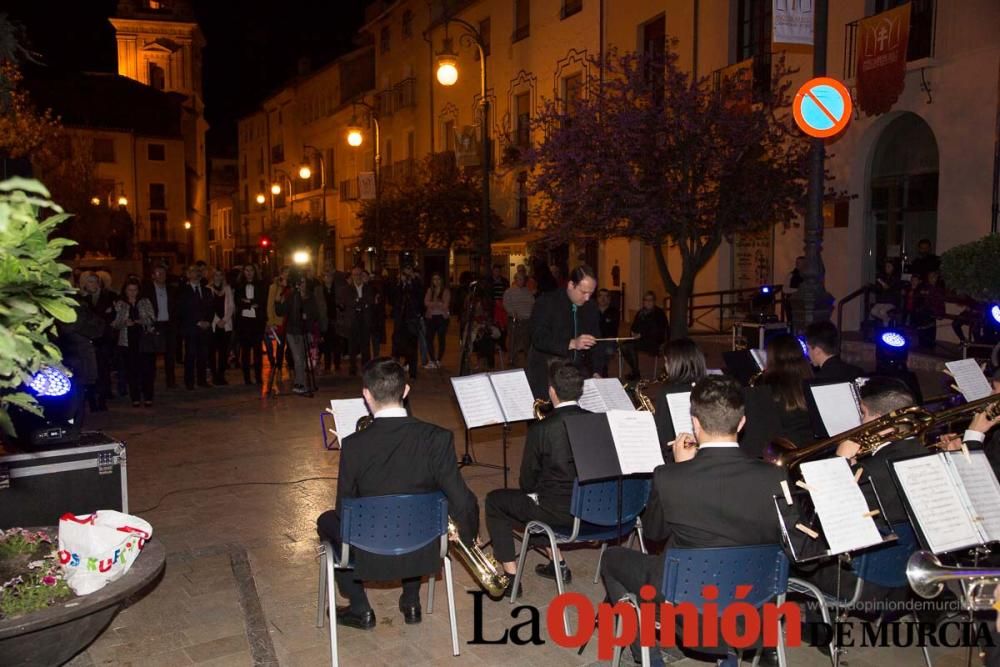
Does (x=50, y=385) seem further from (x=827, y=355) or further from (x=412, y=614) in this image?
(x=827, y=355)

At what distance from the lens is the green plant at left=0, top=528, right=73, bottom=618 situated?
3516 mm

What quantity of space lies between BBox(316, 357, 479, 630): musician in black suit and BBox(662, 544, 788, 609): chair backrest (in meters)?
1.26

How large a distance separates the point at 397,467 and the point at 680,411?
5.85 ft

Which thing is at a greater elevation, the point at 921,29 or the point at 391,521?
the point at 921,29

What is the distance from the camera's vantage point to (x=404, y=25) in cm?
3712

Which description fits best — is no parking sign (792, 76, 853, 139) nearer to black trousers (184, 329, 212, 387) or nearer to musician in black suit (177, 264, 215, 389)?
musician in black suit (177, 264, 215, 389)

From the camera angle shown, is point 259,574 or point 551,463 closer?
point 551,463

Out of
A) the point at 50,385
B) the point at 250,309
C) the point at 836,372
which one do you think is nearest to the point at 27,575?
the point at 50,385

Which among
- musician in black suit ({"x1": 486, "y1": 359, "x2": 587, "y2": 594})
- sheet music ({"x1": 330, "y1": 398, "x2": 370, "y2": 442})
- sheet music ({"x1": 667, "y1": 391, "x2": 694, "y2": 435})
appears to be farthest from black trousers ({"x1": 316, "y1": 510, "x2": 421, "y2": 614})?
sheet music ({"x1": 667, "y1": 391, "x2": 694, "y2": 435})

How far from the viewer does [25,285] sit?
2.52m

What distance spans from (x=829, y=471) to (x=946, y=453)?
1.66 feet

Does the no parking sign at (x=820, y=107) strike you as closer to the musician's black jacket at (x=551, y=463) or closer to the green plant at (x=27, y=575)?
the musician's black jacket at (x=551, y=463)

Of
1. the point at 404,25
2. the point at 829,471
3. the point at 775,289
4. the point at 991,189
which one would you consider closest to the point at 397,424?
the point at 829,471

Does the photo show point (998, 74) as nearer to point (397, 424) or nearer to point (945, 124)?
point (945, 124)
